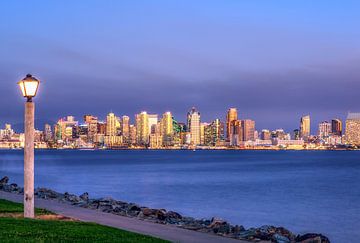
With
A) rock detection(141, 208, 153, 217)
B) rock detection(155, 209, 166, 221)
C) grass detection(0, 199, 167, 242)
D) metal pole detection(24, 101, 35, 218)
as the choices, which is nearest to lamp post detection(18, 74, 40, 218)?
metal pole detection(24, 101, 35, 218)

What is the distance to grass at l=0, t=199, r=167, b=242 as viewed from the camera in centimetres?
1295

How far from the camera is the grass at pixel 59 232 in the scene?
1295 cm

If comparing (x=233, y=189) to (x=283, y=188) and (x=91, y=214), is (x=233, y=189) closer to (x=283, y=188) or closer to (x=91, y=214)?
(x=283, y=188)

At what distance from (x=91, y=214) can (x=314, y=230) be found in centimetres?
1489

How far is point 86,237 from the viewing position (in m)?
13.5

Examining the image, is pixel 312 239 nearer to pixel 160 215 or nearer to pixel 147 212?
pixel 160 215

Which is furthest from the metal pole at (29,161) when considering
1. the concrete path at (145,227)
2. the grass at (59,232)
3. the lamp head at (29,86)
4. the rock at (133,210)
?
the rock at (133,210)

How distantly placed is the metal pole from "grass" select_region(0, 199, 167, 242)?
0.74 meters

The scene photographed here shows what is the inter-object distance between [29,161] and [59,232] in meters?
3.20

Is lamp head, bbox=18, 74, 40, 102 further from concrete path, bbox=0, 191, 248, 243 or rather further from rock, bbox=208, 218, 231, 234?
rock, bbox=208, 218, 231, 234

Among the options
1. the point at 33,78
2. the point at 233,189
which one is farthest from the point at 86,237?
the point at 233,189

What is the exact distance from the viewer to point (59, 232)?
553 inches

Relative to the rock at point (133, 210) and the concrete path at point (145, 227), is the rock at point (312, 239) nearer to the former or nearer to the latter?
the concrete path at point (145, 227)

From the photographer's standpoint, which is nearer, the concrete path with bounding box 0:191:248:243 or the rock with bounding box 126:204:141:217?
the concrete path with bounding box 0:191:248:243
